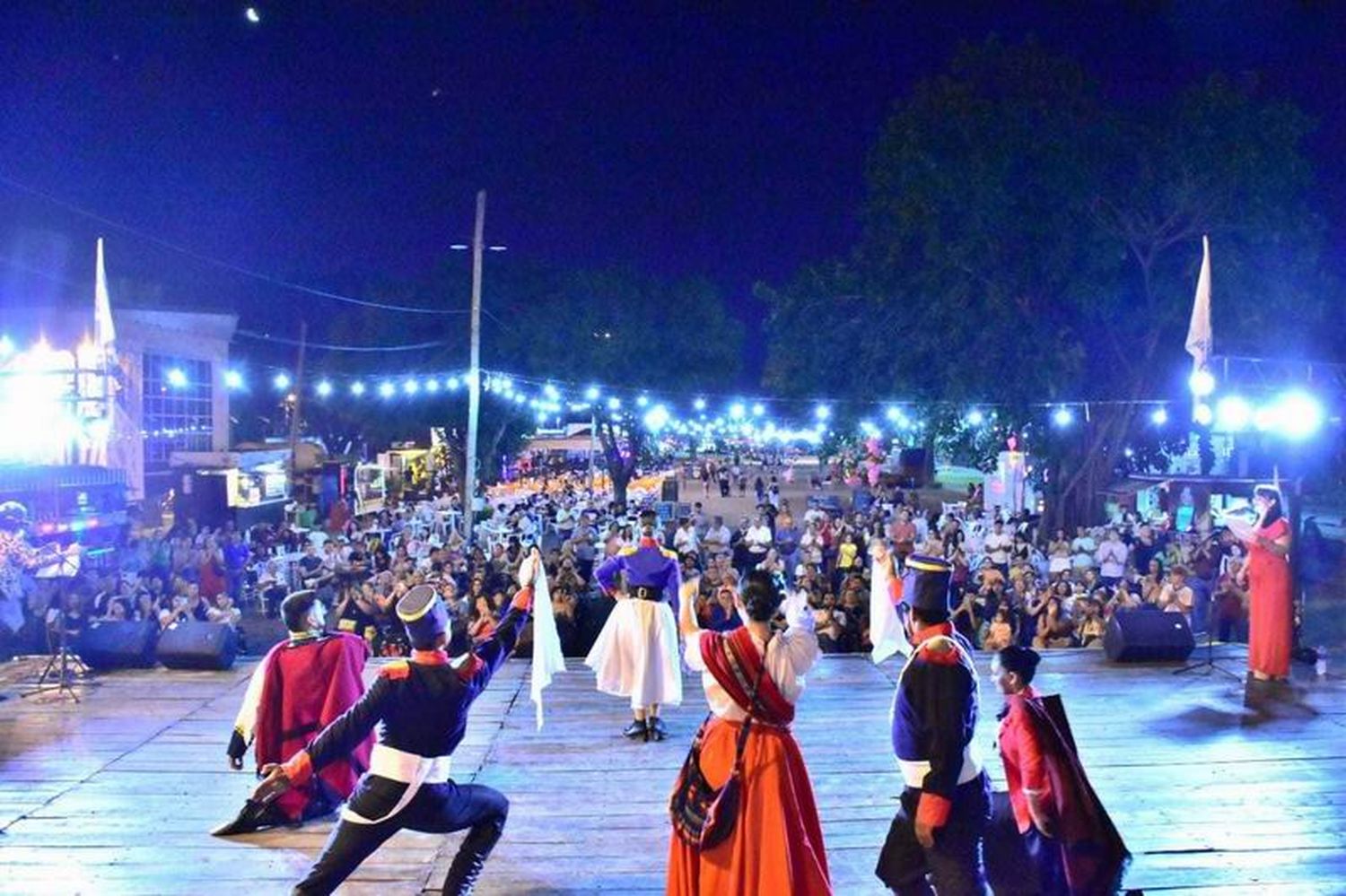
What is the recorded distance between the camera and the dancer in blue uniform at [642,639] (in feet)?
26.0

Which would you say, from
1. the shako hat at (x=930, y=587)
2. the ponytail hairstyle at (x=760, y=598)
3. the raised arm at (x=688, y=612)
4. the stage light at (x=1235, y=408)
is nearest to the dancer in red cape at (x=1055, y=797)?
the shako hat at (x=930, y=587)

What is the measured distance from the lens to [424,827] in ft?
15.3

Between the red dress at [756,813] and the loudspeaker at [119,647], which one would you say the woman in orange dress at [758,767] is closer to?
the red dress at [756,813]

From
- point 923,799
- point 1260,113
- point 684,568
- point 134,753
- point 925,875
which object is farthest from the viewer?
point 1260,113

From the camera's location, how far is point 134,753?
7.59m

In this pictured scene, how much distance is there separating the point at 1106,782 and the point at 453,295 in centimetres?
3129

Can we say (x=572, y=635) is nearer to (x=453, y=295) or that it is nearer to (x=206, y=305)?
(x=206, y=305)

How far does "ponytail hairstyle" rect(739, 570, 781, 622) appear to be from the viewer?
4.32 metres

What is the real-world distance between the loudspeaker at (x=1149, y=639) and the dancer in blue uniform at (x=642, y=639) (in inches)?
188

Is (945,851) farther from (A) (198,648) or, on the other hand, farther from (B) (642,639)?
(A) (198,648)

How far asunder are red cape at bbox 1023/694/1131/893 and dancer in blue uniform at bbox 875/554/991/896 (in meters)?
0.32

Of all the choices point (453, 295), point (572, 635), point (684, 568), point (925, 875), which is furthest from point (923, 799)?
point (453, 295)

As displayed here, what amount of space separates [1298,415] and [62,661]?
497 inches

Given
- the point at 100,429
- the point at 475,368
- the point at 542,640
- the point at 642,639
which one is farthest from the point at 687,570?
the point at 475,368
